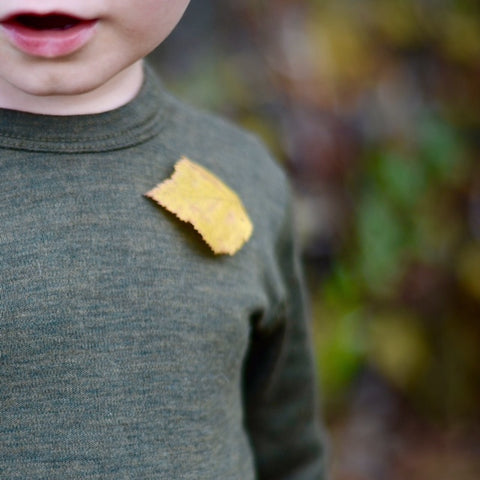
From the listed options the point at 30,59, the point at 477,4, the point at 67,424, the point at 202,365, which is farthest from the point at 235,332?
the point at 477,4

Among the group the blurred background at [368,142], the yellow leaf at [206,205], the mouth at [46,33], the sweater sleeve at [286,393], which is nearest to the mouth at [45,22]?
the mouth at [46,33]

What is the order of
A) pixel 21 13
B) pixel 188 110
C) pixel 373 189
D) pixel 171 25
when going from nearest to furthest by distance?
pixel 21 13 < pixel 171 25 < pixel 188 110 < pixel 373 189

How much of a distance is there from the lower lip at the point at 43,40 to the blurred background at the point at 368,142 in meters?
1.14

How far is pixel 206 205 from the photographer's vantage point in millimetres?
807

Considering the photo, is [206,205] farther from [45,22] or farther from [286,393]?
[286,393]

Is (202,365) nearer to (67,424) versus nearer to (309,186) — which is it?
(67,424)

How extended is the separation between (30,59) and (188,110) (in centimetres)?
27

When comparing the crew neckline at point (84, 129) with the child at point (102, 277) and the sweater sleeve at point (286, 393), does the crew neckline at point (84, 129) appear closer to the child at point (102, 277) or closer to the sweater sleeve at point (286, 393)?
the child at point (102, 277)

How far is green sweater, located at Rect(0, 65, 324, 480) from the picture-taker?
0.71 metres

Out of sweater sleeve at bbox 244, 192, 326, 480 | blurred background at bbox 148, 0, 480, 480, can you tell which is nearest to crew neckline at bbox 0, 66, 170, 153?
sweater sleeve at bbox 244, 192, 326, 480

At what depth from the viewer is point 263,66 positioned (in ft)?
6.11

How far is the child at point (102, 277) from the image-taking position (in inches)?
27.4

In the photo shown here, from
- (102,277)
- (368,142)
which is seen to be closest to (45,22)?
(102,277)

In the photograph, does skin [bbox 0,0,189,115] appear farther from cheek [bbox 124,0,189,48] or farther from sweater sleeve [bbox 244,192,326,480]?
sweater sleeve [bbox 244,192,326,480]
